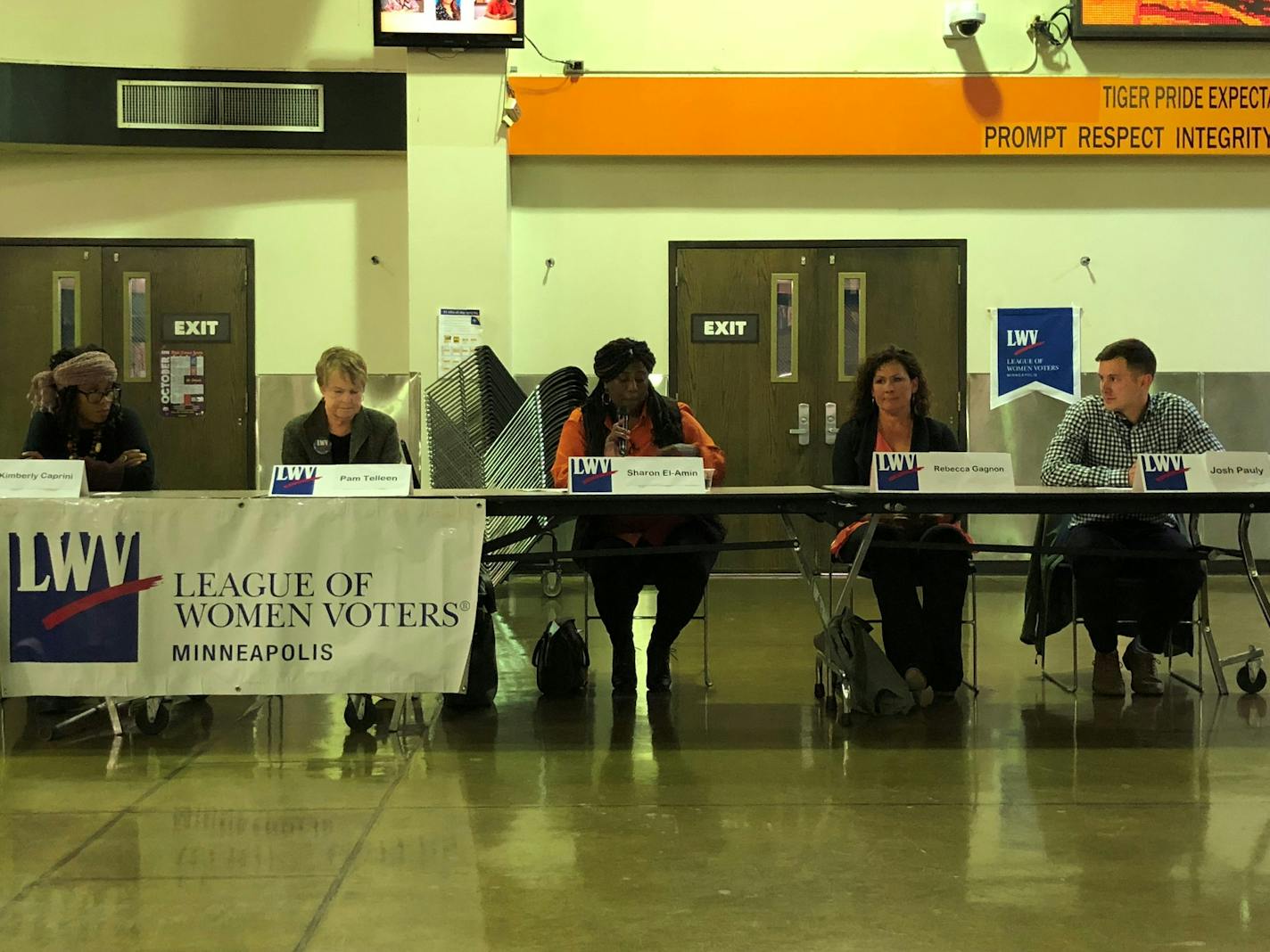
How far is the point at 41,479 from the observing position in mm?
3664

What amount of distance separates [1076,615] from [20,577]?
3323mm

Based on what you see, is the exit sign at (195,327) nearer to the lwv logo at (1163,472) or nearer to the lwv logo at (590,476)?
→ the lwv logo at (590,476)

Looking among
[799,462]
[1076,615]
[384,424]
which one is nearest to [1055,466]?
[1076,615]

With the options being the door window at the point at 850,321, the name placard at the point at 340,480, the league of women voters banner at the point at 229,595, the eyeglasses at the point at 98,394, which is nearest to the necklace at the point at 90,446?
the eyeglasses at the point at 98,394

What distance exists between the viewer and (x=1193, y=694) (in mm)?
4176

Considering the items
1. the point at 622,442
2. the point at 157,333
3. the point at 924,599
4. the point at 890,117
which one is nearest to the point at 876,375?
the point at 924,599

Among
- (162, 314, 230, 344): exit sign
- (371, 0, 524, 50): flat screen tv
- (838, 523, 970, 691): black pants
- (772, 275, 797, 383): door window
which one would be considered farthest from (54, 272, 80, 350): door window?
(838, 523, 970, 691): black pants

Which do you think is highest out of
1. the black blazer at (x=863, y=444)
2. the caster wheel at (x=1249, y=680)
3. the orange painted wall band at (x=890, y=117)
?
the orange painted wall band at (x=890, y=117)

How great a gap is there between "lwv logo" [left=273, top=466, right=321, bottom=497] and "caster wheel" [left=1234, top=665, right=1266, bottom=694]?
10.2 feet

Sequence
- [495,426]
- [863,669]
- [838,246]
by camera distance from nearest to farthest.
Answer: [863,669]
[495,426]
[838,246]

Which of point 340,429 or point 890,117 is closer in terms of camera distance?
point 340,429

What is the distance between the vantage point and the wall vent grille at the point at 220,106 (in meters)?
7.09

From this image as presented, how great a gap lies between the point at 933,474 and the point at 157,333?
5.35m

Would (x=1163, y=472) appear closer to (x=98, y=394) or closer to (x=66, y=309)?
(x=98, y=394)
